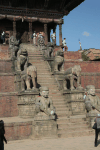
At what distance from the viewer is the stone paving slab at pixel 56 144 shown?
900 centimetres

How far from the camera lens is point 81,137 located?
11.0 metres

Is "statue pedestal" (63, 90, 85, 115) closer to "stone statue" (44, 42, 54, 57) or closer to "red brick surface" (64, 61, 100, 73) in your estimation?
"red brick surface" (64, 61, 100, 73)

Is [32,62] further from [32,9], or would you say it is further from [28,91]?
[32,9]

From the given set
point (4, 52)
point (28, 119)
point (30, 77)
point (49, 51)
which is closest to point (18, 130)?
point (28, 119)

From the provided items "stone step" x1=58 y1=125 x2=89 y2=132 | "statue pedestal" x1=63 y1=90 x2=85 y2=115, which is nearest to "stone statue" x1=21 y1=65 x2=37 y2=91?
"statue pedestal" x1=63 y1=90 x2=85 y2=115

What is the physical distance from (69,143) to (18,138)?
250 cm

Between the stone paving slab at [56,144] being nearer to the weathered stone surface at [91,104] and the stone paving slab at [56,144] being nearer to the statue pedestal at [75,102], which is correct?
the weathered stone surface at [91,104]

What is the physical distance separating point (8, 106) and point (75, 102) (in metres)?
3.54

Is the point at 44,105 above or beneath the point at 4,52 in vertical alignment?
beneath

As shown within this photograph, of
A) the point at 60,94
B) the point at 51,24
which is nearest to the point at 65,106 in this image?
the point at 60,94

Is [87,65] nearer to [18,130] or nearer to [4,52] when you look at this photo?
[4,52]

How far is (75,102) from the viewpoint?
43.9ft

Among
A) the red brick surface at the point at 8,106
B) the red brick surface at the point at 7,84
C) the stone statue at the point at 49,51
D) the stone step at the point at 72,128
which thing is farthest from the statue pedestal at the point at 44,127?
the stone statue at the point at 49,51

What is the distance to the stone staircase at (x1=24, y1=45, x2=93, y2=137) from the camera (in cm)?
1136
